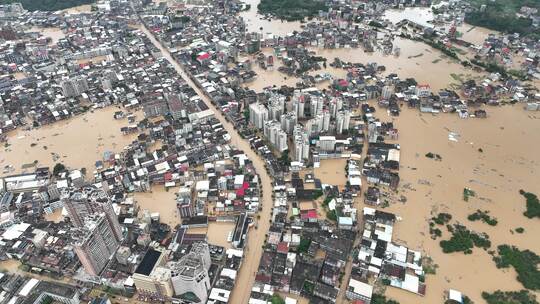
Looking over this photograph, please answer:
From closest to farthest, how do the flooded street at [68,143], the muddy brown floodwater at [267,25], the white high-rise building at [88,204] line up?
the white high-rise building at [88,204] → the flooded street at [68,143] → the muddy brown floodwater at [267,25]

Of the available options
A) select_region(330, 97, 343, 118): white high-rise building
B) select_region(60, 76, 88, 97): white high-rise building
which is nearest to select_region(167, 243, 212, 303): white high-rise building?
select_region(330, 97, 343, 118): white high-rise building

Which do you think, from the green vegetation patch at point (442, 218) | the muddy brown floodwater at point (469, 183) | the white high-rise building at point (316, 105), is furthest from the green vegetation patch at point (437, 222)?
the white high-rise building at point (316, 105)

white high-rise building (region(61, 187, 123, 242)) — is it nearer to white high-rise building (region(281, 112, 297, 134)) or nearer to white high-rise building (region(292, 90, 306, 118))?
white high-rise building (region(281, 112, 297, 134))

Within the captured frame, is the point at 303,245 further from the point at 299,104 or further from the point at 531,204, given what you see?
the point at 531,204

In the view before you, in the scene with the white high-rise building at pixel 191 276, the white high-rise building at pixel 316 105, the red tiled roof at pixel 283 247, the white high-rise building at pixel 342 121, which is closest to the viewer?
the white high-rise building at pixel 191 276

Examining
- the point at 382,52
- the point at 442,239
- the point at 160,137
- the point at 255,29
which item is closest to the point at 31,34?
the point at 255,29

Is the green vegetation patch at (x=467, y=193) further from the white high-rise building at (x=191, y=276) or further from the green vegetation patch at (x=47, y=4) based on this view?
the green vegetation patch at (x=47, y=4)

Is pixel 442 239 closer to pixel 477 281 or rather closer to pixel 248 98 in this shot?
pixel 477 281
